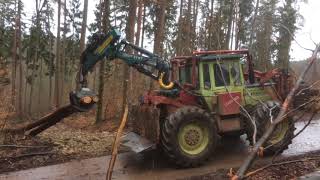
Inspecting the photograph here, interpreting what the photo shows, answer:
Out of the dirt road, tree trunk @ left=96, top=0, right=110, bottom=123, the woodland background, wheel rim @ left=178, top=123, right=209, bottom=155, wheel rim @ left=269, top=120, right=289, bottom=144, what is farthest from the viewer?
the woodland background

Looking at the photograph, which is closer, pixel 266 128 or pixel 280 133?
pixel 266 128

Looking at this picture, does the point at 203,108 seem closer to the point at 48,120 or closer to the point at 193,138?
the point at 193,138

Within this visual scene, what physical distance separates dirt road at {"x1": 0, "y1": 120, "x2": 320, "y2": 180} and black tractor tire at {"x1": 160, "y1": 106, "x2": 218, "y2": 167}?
0.24m

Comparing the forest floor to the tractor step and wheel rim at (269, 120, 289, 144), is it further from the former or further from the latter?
wheel rim at (269, 120, 289, 144)

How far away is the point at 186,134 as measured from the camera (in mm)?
9898

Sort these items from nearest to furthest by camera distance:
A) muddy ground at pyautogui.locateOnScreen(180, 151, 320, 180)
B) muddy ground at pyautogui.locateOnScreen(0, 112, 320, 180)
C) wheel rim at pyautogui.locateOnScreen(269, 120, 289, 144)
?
1. muddy ground at pyautogui.locateOnScreen(180, 151, 320, 180)
2. muddy ground at pyautogui.locateOnScreen(0, 112, 320, 180)
3. wheel rim at pyautogui.locateOnScreen(269, 120, 289, 144)

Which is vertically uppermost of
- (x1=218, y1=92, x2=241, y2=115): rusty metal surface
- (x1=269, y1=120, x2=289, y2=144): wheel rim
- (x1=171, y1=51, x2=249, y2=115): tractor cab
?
(x1=171, y1=51, x2=249, y2=115): tractor cab

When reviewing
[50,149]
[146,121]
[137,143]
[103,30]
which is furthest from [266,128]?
[103,30]

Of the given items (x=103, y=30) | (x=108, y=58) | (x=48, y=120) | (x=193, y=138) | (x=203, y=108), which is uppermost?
(x=103, y=30)

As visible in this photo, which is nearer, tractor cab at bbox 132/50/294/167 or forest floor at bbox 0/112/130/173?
tractor cab at bbox 132/50/294/167

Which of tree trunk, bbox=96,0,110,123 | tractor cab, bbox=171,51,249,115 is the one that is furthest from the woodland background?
tractor cab, bbox=171,51,249,115

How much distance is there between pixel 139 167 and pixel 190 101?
1.95 metres

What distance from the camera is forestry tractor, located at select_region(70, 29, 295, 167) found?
9.75 metres

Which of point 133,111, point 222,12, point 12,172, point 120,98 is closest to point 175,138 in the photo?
point 133,111
